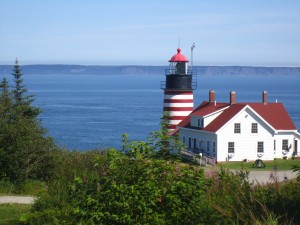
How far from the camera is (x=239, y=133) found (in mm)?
43188

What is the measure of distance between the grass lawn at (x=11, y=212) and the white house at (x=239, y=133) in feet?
90.6

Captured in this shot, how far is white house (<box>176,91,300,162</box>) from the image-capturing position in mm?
42656

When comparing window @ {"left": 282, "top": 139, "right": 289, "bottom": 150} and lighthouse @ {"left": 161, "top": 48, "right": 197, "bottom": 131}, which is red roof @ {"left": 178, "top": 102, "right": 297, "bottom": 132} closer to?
window @ {"left": 282, "top": 139, "right": 289, "bottom": 150}

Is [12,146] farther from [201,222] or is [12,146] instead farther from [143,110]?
[143,110]

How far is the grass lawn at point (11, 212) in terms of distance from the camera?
1328 centimetres

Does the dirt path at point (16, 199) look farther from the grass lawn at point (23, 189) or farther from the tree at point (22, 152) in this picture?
the tree at point (22, 152)

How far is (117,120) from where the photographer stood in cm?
8631

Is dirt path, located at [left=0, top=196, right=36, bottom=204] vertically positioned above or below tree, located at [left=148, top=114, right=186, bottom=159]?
below

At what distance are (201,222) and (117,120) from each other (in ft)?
253

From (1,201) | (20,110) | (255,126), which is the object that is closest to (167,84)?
(255,126)

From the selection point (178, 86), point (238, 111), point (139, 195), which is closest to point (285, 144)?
point (238, 111)

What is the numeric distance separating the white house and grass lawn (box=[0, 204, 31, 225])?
27.6 meters

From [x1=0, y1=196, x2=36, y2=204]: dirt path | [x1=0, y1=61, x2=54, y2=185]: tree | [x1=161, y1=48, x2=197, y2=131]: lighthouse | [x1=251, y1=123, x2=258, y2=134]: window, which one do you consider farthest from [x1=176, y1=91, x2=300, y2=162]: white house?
[x1=0, y1=196, x2=36, y2=204]: dirt path

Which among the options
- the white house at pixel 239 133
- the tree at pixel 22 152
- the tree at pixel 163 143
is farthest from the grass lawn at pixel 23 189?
the white house at pixel 239 133
